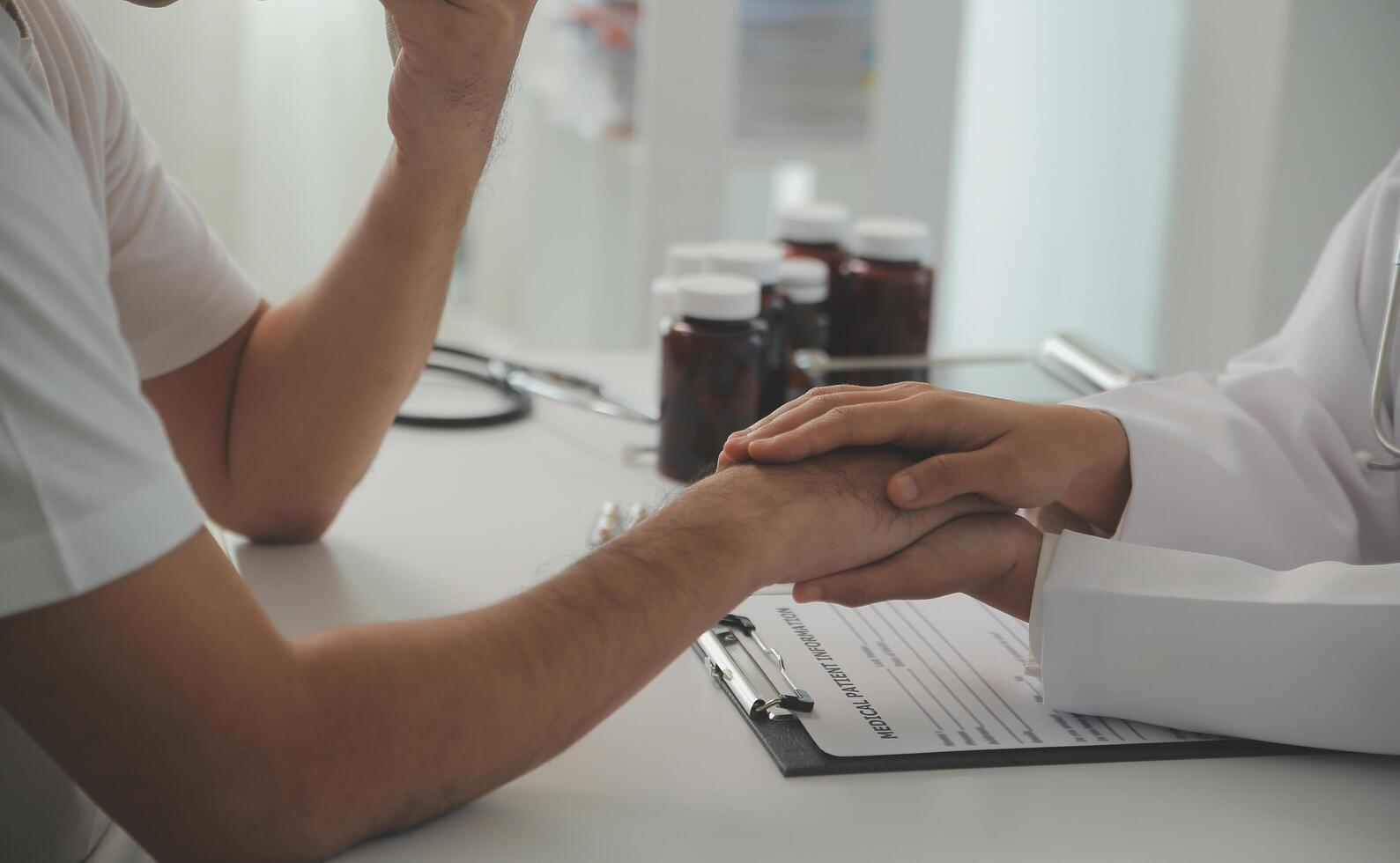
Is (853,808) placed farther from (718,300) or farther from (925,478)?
(718,300)

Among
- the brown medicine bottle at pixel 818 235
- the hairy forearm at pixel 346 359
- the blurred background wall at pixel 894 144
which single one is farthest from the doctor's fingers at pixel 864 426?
the blurred background wall at pixel 894 144

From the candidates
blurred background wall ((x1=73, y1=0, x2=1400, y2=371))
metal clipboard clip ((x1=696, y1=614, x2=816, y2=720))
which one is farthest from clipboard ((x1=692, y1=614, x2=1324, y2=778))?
blurred background wall ((x1=73, y1=0, x2=1400, y2=371))

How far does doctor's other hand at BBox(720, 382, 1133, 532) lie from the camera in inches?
29.3

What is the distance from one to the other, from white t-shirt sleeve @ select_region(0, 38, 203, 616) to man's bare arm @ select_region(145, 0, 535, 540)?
41cm

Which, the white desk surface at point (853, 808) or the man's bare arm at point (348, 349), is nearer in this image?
the white desk surface at point (853, 808)

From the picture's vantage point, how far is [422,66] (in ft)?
3.00

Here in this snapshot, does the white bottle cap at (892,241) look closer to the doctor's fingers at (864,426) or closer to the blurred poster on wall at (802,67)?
the doctor's fingers at (864,426)

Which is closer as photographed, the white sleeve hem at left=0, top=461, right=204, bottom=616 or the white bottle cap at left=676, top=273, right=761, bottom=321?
the white sleeve hem at left=0, top=461, right=204, bottom=616

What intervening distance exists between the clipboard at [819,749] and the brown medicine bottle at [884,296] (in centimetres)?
59

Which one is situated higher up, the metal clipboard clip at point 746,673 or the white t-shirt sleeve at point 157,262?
the white t-shirt sleeve at point 157,262

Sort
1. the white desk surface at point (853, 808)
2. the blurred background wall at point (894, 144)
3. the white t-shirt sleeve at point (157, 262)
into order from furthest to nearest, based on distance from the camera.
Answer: the blurred background wall at point (894, 144), the white t-shirt sleeve at point (157, 262), the white desk surface at point (853, 808)

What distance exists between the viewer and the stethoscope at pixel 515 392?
1.24 metres

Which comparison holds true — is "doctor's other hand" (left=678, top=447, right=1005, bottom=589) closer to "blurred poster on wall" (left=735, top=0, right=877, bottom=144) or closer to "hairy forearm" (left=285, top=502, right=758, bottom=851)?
"hairy forearm" (left=285, top=502, right=758, bottom=851)

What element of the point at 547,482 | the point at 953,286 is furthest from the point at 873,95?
the point at 547,482
